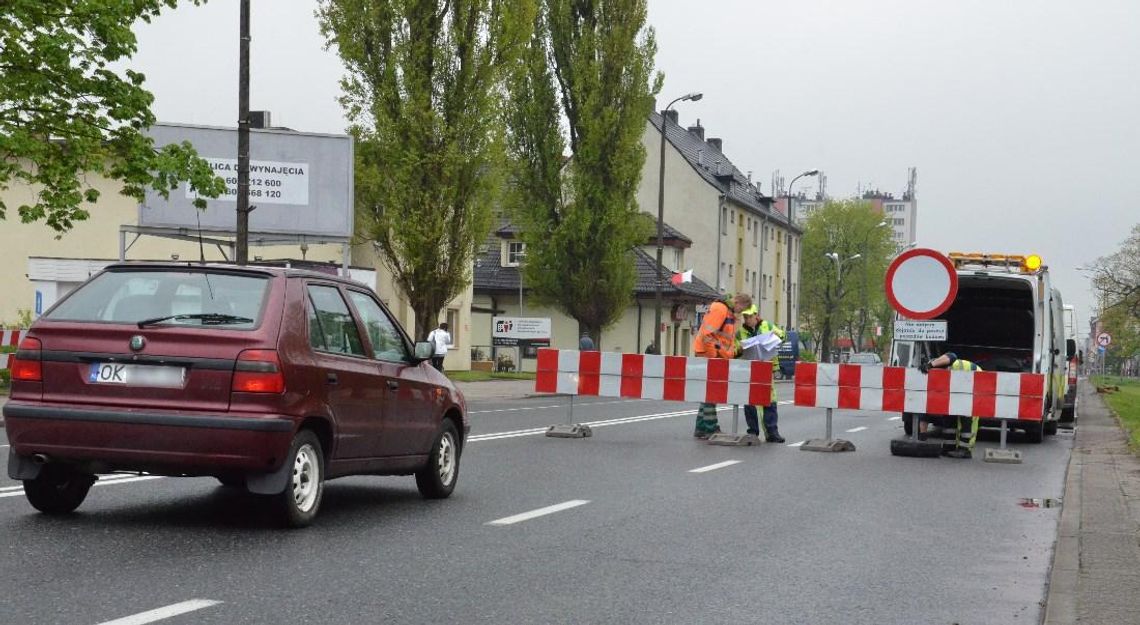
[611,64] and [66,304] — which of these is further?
[611,64]

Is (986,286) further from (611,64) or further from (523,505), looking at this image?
(611,64)

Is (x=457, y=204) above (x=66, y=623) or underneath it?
above

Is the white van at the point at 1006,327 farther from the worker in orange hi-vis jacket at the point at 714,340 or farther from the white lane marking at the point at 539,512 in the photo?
the white lane marking at the point at 539,512

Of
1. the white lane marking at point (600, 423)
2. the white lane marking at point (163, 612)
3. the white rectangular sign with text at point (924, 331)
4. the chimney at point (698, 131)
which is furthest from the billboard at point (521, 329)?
the chimney at point (698, 131)

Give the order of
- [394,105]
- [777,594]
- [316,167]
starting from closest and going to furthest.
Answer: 1. [777,594]
2. [316,167]
3. [394,105]

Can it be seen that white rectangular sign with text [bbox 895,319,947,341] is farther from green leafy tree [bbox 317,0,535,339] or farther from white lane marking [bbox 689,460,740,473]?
green leafy tree [bbox 317,0,535,339]

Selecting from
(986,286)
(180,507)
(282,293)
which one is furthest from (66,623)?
(986,286)

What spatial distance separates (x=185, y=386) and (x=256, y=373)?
40 cm

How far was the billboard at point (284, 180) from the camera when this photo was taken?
106 ft

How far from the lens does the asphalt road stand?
655 centimetres

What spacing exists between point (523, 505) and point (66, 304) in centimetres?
361

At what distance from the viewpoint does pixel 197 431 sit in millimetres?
8227

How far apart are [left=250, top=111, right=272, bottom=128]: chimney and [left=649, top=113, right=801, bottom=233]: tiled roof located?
69.4 ft

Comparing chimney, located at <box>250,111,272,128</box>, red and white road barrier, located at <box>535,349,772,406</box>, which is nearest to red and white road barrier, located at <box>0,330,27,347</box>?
red and white road barrier, located at <box>535,349,772,406</box>
